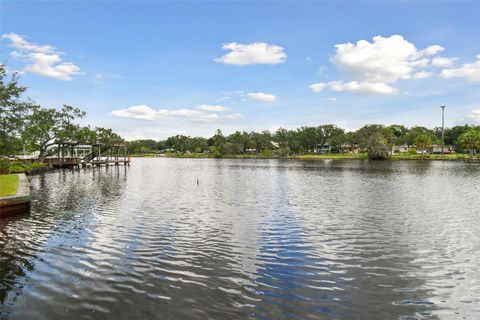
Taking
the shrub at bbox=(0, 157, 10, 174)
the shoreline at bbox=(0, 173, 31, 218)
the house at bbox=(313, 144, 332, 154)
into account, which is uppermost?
the house at bbox=(313, 144, 332, 154)

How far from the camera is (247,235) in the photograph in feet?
55.1

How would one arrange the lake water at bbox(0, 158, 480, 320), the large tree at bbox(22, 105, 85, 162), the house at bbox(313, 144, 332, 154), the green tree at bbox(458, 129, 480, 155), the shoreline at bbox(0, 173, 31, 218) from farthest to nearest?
the house at bbox(313, 144, 332, 154) → the green tree at bbox(458, 129, 480, 155) → the large tree at bbox(22, 105, 85, 162) → the shoreline at bbox(0, 173, 31, 218) → the lake water at bbox(0, 158, 480, 320)

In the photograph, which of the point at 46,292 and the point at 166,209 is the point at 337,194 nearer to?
the point at 166,209

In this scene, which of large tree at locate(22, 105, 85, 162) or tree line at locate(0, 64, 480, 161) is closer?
tree line at locate(0, 64, 480, 161)

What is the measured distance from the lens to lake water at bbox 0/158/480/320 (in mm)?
9039

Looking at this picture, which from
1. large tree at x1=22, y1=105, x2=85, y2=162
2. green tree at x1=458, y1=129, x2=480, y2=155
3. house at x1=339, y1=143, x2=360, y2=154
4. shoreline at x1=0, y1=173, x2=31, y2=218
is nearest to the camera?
shoreline at x1=0, y1=173, x2=31, y2=218

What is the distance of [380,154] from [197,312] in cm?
12529

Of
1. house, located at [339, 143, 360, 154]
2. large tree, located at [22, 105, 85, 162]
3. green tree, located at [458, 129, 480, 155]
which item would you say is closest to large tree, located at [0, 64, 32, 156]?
large tree, located at [22, 105, 85, 162]

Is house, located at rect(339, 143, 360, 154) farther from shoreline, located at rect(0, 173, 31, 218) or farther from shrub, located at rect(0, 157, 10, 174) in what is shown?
shoreline, located at rect(0, 173, 31, 218)

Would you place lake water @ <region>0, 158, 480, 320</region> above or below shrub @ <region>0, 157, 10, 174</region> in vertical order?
below

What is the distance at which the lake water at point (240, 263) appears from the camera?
9.04m

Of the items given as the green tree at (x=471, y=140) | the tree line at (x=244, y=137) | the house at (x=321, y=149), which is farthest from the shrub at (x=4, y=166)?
the house at (x=321, y=149)

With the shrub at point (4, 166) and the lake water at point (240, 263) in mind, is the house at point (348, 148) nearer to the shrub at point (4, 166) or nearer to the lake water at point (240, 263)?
the shrub at point (4, 166)

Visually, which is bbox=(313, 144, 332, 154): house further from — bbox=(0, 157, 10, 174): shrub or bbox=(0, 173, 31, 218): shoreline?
bbox=(0, 173, 31, 218): shoreline
